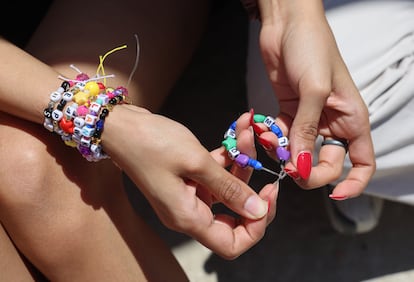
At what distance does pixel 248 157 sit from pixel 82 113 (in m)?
0.29

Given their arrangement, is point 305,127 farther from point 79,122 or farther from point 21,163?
point 21,163

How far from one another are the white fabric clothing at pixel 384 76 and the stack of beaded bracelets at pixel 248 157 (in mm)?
265

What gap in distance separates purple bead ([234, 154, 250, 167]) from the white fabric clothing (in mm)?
341

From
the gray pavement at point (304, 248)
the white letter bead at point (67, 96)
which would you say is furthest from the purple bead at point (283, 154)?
the gray pavement at point (304, 248)

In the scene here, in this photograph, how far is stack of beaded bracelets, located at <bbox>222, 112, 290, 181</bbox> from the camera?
1.00 metres

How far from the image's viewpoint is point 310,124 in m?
1.04

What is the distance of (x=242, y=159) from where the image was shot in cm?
100

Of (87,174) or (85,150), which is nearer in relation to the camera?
(85,150)

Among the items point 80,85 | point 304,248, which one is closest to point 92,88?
point 80,85

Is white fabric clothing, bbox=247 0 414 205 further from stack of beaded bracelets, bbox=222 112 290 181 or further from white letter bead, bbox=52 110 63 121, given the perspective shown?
white letter bead, bbox=52 110 63 121

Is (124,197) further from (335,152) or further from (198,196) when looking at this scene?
(335,152)

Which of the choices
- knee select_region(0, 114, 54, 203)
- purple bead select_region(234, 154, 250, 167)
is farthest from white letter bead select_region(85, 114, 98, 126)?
purple bead select_region(234, 154, 250, 167)

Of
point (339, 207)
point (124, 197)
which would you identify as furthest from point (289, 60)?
point (339, 207)

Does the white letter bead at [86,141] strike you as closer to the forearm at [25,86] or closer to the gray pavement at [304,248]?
the forearm at [25,86]
